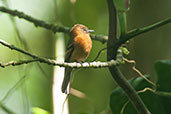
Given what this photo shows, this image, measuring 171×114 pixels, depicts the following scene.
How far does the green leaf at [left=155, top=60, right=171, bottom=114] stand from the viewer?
1.65 metres

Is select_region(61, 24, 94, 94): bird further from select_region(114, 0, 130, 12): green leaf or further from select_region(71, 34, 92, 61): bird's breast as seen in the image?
select_region(114, 0, 130, 12): green leaf

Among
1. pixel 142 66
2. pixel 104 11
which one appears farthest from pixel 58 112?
pixel 104 11

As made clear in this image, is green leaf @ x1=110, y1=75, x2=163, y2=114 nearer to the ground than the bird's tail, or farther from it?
nearer to the ground

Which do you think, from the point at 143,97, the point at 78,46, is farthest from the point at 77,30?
the point at 143,97

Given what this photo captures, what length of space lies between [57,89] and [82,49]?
1.46 feet

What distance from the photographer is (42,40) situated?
13.4 ft

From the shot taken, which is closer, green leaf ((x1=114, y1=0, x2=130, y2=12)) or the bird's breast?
green leaf ((x1=114, y1=0, x2=130, y2=12))

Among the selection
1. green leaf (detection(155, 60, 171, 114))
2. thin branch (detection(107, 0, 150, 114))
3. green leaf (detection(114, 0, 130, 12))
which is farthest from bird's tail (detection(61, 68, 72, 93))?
green leaf (detection(114, 0, 130, 12))

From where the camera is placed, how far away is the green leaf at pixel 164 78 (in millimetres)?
1654

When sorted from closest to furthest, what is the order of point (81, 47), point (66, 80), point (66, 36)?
point (66, 80)
point (81, 47)
point (66, 36)

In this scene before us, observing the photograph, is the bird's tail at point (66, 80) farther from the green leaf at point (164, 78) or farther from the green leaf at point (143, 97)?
the green leaf at point (164, 78)

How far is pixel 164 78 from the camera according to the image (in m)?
1.70

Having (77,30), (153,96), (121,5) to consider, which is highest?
(77,30)

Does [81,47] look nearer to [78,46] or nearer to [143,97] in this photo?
[78,46]
